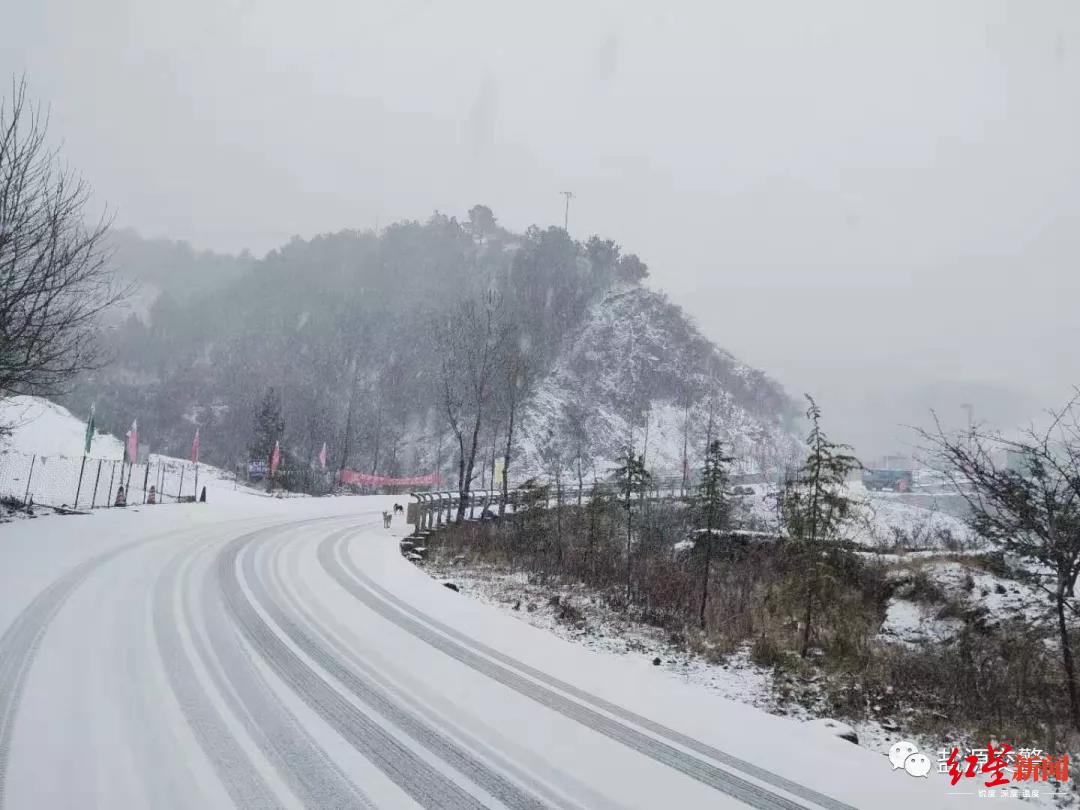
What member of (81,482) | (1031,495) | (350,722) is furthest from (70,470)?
(1031,495)

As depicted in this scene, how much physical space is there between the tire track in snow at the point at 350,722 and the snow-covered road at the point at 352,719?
0.02 m

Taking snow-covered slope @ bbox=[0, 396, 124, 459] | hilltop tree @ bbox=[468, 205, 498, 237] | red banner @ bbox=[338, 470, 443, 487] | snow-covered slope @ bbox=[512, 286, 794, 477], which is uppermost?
hilltop tree @ bbox=[468, 205, 498, 237]

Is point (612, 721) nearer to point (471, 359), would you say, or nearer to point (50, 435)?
point (471, 359)

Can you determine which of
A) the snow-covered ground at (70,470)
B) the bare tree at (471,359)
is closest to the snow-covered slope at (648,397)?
the bare tree at (471,359)

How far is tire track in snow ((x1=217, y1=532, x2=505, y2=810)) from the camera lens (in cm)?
371

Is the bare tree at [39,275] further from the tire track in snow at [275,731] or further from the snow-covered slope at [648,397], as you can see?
the snow-covered slope at [648,397]

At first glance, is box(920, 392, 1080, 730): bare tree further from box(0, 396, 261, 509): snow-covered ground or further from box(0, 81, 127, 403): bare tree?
box(0, 396, 261, 509): snow-covered ground

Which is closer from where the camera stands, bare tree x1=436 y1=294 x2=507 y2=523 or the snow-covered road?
the snow-covered road

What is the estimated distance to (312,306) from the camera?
355ft

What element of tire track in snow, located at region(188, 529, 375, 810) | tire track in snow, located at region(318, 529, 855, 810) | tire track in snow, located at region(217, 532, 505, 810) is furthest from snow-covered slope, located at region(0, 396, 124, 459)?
tire track in snow, located at region(318, 529, 855, 810)

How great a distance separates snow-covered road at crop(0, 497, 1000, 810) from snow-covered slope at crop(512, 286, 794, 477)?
5327 cm

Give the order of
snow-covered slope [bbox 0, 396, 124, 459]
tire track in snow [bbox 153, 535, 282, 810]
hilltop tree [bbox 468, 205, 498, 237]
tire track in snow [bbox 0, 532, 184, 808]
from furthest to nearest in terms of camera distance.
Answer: hilltop tree [bbox 468, 205, 498, 237] < snow-covered slope [bbox 0, 396, 124, 459] < tire track in snow [bbox 0, 532, 184, 808] < tire track in snow [bbox 153, 535, 282, 810]

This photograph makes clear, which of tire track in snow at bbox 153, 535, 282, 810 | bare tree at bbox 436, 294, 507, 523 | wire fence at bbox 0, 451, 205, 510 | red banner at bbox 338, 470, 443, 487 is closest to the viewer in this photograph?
tire track in snow at bbox 153, 535, 282, 810

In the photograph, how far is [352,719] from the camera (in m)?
4.71
